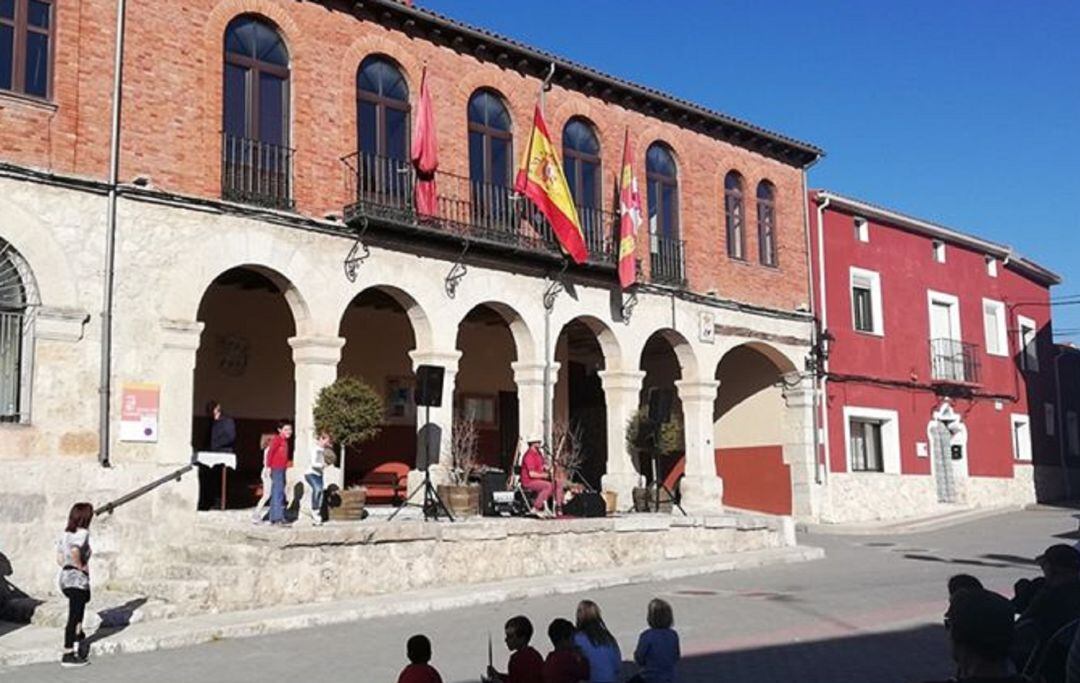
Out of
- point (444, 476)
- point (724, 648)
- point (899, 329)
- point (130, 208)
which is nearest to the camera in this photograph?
point (724, 648)

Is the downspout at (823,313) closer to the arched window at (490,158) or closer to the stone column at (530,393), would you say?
the stone column at (530,393)

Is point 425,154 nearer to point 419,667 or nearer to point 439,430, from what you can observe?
point 439,430

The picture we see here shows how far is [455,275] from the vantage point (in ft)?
57.8

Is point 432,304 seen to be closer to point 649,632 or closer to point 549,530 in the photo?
point 549,530

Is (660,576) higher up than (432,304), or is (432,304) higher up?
(432,304)

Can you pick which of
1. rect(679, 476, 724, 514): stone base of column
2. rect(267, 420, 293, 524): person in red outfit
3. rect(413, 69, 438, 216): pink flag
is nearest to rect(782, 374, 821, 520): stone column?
rect(679, 476, 724, 514): stone base of column

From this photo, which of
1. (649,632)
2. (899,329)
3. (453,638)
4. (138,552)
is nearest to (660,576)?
(453,638)

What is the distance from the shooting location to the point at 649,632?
706 centimetres

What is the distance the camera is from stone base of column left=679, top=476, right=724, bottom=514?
21266 mm

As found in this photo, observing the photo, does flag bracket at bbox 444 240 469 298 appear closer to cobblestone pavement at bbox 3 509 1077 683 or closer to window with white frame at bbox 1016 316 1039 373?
cobblestone pavement at bbox 3 509 1077 683

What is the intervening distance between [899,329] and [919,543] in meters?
7.86

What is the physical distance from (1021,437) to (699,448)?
1491 cm

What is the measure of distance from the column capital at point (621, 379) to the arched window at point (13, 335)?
10.5 meters

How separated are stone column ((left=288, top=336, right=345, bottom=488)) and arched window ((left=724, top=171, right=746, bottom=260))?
414 inches
